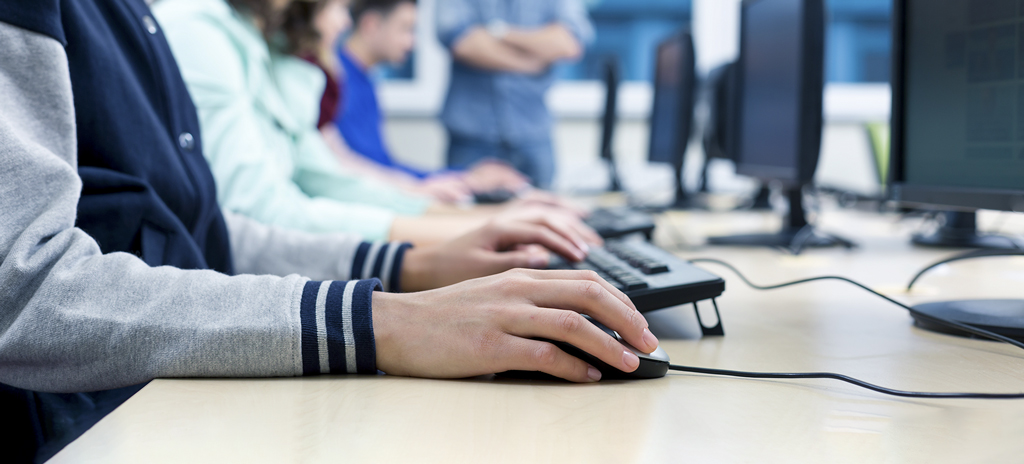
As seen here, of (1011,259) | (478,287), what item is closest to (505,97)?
(1011,259)

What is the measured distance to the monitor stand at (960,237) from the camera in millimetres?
1241

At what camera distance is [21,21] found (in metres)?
0.51

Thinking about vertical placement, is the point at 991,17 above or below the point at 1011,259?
above

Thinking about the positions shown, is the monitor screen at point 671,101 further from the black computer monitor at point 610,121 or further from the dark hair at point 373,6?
the dark hair at point 373,6

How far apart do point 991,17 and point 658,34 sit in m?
3.59

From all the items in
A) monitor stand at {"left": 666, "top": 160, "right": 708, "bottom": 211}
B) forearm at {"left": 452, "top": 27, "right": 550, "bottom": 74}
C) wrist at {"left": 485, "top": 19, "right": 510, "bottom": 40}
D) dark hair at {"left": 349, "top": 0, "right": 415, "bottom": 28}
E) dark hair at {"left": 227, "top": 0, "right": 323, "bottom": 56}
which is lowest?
monitor stand at {"left": 666, "top": 160, "right": 708, "bottom": 211}

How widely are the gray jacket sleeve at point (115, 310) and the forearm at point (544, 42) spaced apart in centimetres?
247

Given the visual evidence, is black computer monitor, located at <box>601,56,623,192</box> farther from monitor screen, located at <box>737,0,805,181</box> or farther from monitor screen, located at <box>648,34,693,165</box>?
monitor screen, located at <box>737,0,805,181</box>

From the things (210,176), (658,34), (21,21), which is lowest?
(210,176)

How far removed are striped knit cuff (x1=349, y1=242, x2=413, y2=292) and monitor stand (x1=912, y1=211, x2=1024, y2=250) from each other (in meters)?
0.95

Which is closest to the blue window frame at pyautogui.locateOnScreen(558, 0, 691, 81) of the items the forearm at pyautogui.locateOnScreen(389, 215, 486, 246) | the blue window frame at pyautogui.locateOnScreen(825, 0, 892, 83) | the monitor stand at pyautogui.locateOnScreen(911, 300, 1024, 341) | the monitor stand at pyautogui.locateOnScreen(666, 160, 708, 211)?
the blue window frame at pyautogui.locateOnScreen(825, 0, 892, 83)

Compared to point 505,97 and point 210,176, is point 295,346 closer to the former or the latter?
point 210,176

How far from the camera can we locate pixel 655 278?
2.11 ft

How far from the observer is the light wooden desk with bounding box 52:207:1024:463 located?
364 millimetres
